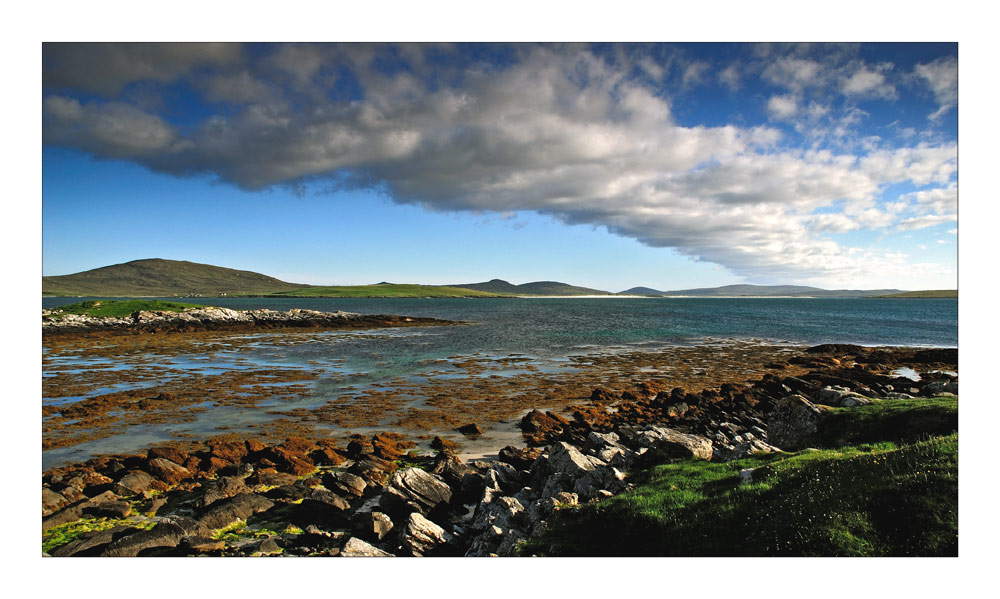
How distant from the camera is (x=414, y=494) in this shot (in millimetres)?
11805

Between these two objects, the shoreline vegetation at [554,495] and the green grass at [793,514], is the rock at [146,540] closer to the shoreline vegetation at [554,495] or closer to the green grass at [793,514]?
the shoreline vegetation at [554,495]

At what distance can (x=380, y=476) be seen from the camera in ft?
47.5

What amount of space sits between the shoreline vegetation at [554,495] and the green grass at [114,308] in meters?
77.0

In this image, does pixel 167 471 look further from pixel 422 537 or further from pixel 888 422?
pixel 888 422

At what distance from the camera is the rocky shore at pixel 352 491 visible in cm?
982

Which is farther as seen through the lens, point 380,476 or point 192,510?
point 380,476

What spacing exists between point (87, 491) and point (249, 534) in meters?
6.40

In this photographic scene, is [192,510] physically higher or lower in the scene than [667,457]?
lower

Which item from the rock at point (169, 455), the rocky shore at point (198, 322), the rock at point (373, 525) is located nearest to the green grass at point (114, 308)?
the rocky shore at point (198, 322)

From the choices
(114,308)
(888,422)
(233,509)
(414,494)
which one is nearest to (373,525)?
(414,494)

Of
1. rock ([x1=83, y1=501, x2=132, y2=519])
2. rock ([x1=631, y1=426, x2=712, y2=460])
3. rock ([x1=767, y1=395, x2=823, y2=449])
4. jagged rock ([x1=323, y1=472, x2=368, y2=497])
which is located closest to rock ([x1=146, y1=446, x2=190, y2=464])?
rock ([x1=83, y1=501, x2=132, y2=519])

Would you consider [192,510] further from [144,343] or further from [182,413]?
[144,343]

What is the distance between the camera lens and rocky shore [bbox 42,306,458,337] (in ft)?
213

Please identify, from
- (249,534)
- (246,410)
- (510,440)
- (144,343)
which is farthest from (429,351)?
(249,534)
